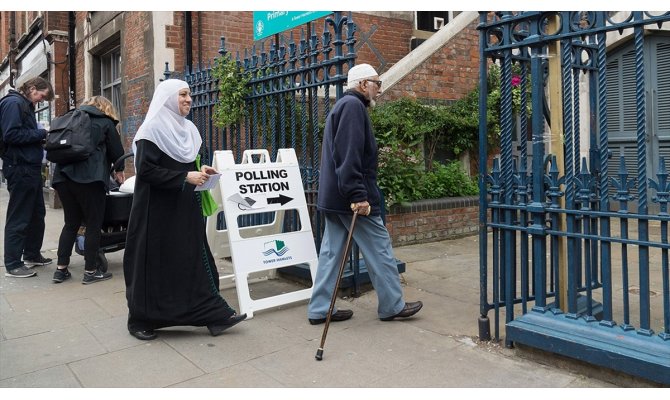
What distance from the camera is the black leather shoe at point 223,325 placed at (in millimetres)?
4348

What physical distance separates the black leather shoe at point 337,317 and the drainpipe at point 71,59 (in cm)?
1178

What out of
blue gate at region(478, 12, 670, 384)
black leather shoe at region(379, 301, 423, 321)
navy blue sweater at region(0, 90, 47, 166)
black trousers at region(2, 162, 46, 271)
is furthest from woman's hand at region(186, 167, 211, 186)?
black trousers at region(2, 162, 46, 271)

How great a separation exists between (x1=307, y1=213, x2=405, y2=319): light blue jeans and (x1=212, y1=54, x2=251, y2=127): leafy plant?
216 centimetres

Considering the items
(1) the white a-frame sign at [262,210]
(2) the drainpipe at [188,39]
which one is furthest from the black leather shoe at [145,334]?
(2) the drainpipe at [188,39]

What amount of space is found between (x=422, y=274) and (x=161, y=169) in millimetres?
3127

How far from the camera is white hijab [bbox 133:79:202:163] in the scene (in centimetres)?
422

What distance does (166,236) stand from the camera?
14.1 feet

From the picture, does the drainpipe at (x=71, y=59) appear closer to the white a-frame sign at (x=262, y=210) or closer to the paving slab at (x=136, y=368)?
the white a-frame sign at (x=262, y=210)

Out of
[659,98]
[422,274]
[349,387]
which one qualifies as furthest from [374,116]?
[349,387]

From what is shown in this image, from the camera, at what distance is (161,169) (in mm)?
4176

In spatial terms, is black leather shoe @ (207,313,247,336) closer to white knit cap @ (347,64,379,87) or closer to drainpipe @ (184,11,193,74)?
white knit cap @ (347,64,379,87)

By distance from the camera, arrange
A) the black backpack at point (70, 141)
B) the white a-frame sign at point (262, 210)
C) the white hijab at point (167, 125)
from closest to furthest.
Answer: the white hijab at point (167, 125) → the white a-frame sign at point (262, 210) → the black backpack at point (70, 141)

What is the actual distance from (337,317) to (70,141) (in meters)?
3.23
